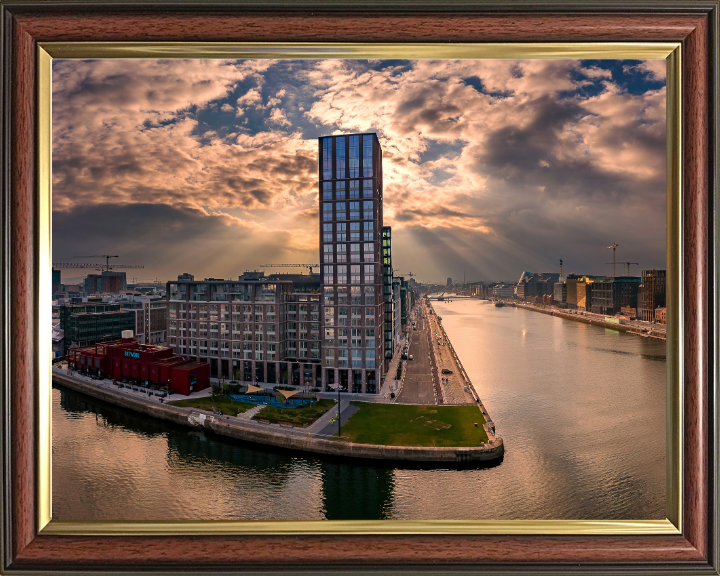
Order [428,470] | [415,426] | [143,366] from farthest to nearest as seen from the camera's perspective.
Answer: [143,366]
[415,426]
[428,470]

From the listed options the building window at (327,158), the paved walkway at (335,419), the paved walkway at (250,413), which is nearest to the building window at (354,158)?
the building window at (327,158)

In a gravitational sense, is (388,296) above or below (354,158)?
below

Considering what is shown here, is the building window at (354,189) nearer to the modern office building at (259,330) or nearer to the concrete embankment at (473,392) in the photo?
the modern office building at (259,330)

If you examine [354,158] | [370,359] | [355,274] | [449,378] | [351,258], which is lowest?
[449,378]

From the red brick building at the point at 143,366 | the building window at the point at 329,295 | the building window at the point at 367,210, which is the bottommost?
the red brick building at the point at 143,366

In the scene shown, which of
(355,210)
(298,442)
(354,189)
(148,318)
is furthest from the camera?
(148,318)

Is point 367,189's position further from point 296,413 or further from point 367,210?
point 296,413

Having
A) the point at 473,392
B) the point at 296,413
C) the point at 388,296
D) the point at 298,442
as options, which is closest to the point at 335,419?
the point at 296,413
